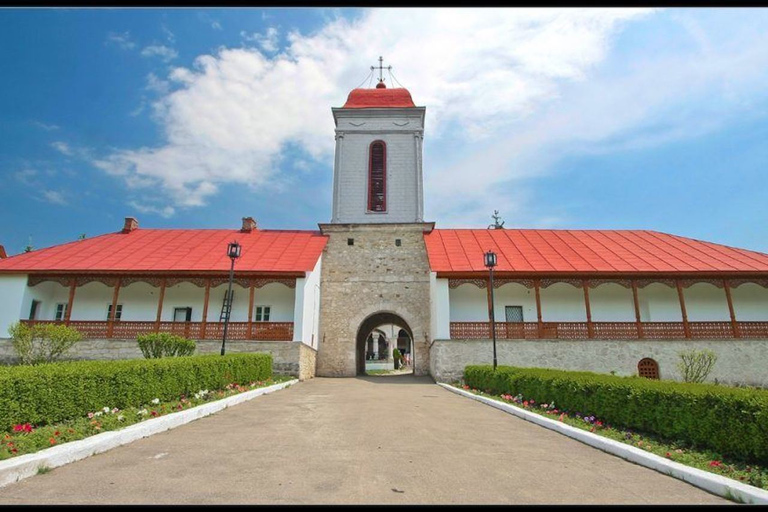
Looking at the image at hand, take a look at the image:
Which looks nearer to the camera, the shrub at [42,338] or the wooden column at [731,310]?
the shrub at [42,338]

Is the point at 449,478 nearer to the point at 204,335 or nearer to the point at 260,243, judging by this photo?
the point at 204,335

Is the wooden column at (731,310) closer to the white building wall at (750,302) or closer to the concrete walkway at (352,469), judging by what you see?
the white building wall at (750,302)

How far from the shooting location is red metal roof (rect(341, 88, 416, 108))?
25.4 meters

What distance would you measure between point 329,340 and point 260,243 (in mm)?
5578

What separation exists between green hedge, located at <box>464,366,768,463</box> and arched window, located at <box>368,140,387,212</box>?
49.4ft

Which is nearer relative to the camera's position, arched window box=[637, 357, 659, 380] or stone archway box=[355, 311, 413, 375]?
arched window box=[637, 357, 659, 380]

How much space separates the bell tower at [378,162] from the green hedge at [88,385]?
13993mm

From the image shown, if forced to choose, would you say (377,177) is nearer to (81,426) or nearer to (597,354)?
(597,354)

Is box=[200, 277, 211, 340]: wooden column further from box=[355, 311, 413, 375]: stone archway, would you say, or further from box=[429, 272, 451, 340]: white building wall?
box=[429, 272, 451, 340]: white building wall

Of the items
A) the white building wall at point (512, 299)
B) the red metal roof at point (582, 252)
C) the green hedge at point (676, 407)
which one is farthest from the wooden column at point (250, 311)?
the green hedge at point (676, 407)

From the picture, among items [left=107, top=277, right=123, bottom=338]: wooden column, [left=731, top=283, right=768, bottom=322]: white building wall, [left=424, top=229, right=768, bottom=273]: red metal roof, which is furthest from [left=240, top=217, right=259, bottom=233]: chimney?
[left=731, top=283, right=768, bottom=322]: white building wall

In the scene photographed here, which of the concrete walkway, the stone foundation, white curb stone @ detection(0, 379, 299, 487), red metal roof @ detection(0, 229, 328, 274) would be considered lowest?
the concrete walkway

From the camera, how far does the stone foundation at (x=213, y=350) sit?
1644cm

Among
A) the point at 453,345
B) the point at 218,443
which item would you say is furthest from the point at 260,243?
the point at 218,443
